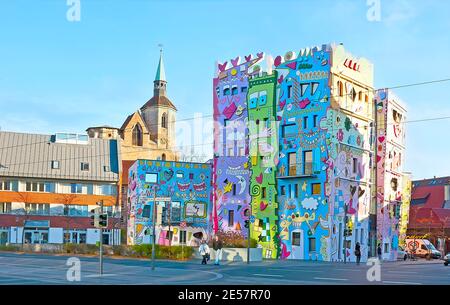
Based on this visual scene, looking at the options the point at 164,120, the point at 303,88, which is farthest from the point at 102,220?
the point at 164,120

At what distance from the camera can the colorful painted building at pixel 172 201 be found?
204 feet

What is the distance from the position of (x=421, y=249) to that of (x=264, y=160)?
22046 millimetres

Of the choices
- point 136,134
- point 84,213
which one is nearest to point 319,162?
point 84,213

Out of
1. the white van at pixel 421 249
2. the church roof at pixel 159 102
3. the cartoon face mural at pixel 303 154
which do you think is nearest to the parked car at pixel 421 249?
the white van at pixel 421 249

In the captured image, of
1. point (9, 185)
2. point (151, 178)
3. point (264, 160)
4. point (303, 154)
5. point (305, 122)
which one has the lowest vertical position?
point (9, 185)

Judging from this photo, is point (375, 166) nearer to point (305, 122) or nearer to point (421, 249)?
point (305, 122)

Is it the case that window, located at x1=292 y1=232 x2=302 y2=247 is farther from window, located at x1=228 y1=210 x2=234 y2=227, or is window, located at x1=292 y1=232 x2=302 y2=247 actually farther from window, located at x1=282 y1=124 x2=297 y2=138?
window, located at x1=282 y1=124 x2=297 y2=138

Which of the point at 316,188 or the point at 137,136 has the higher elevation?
the point at 137,136

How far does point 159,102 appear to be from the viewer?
439 feet

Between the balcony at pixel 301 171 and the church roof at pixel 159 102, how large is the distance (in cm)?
8212

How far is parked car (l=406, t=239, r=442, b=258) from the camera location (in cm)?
6456
